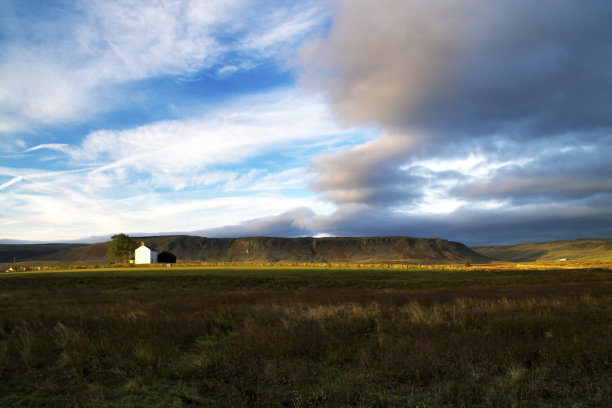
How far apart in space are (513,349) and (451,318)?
4833 millimetres

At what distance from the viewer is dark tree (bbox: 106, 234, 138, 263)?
11350 cm

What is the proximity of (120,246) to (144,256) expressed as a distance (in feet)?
28.1

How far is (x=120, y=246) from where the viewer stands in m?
114

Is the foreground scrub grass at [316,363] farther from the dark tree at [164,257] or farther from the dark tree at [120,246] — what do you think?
the dark tree at [164,257]

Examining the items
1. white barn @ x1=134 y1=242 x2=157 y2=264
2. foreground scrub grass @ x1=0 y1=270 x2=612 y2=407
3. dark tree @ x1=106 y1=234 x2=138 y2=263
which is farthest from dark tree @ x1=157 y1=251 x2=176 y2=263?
foreground scrub grass @ x1=0 y1=270 x2=612 y2=407

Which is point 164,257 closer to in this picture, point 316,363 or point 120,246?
point 120,246

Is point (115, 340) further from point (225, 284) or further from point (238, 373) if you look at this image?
point (225, 284)

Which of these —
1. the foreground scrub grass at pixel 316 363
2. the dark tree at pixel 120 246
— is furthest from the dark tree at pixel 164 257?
the foreground scrub grass at pixel 316 363

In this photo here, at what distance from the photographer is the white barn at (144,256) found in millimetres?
112419

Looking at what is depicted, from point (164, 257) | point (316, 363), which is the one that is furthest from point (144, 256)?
point (316, 363)

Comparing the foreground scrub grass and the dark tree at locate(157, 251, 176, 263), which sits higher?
the foreground scrub grass

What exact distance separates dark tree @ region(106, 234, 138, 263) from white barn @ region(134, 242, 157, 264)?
276 cm

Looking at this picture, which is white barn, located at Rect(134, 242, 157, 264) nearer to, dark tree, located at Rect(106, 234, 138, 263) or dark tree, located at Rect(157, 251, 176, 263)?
dark tree, located at Rect(106, 234, 138, 263)

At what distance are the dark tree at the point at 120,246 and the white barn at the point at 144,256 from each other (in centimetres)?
276
